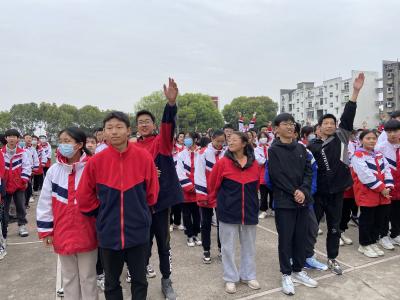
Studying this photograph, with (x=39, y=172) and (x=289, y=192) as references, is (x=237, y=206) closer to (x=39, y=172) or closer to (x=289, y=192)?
(x=289, y=192)

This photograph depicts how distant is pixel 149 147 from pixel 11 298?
2.35 m

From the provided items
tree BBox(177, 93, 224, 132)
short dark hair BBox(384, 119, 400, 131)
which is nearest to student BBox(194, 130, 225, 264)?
short dark hair BBox(384, 119, 400, 131)

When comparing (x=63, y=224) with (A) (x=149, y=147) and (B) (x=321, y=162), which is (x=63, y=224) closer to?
(A) (x=149, y=147)

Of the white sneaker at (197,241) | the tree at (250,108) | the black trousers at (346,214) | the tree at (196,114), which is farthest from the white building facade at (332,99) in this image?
the white sneaker at (197,241)

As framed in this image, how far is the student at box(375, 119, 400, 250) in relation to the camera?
505 centimetres

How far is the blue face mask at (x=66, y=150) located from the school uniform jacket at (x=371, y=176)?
4048mm

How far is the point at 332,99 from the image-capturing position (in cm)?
7025

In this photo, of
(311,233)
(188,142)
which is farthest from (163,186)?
(188,142)

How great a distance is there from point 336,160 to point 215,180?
1.70 m

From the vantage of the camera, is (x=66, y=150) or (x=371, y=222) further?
(x=371, y=222)

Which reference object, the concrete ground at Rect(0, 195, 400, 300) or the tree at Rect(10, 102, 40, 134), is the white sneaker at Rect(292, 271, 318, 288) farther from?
the tree at Rect(10, 102, 40, 134)

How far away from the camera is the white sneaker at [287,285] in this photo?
3.63 metres

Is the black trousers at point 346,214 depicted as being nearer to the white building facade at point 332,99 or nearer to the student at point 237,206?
the student at point 237,206

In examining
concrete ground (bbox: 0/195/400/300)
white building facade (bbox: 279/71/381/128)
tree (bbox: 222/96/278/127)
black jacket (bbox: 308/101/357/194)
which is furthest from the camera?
tree (bbox: 222/96/278/127)
